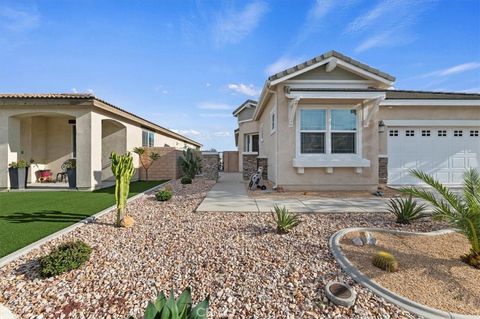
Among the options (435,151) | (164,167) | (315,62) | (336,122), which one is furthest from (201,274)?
(435,151)

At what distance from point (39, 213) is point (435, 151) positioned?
16.2m

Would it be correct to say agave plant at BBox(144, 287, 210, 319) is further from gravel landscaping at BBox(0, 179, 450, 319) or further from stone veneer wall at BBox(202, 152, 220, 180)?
stone veneer wall at BBox(202, 152, 220, 180)

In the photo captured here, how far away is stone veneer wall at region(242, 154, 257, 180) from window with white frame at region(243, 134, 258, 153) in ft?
15.5

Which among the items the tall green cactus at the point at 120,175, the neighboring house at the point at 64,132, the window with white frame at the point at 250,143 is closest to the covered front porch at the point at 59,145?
the neighboring house at the point at 64,132

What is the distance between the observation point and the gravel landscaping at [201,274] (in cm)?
275

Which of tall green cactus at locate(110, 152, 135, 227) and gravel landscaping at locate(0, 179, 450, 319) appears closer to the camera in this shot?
gravel landscaping at locate(0, 179, 450, 319)

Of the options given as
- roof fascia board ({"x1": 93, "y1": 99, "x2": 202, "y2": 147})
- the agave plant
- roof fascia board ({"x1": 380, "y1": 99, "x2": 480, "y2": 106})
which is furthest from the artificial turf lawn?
roof fascia board ({"x1": 380, "y1": 99, "x2": 480, "y2": 106})

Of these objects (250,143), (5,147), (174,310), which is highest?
(250,143)

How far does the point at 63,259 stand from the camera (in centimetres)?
347

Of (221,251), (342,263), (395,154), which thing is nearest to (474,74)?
(395,154)

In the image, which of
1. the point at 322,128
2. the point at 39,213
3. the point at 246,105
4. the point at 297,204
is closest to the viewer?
the point at 39,213

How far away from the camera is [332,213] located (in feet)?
21.0

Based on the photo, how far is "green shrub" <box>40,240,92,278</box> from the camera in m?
3.37

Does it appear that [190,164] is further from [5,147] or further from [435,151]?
[435,151]
